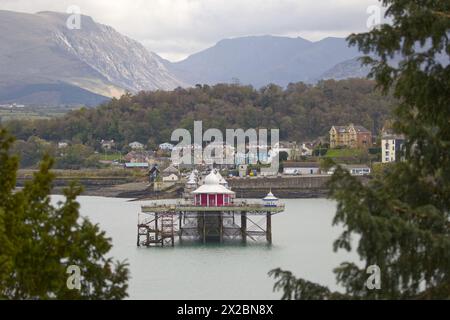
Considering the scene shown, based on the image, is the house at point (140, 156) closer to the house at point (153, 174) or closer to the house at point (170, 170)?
the house at point (153, 174)

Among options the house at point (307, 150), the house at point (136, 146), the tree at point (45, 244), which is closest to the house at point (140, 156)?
the house at point (136, 146)

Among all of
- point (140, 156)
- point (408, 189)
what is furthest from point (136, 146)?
→ point (408, 189)

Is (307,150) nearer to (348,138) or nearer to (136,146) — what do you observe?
(348,138)

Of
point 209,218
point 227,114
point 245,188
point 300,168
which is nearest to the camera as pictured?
point 209,218

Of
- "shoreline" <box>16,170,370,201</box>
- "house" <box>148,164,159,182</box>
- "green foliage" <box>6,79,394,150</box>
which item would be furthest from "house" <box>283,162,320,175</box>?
"green foliage" <box>6,79,394,150</box>

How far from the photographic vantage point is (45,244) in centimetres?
1022

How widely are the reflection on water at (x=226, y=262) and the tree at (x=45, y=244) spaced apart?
Result: 34.9 ft

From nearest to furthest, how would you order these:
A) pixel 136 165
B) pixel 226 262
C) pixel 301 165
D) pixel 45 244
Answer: pixel 45 244 → pixel 226 262 → pixel 301 165 → pixel 136 165

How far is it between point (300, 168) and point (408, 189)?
66.9 m

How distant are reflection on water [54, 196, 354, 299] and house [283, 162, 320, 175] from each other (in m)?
31.8

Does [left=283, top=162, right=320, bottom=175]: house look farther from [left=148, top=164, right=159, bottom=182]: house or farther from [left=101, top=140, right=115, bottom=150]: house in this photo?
[left=101, top=140, right=115, bottom=150]: house

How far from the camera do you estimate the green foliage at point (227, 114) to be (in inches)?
3814

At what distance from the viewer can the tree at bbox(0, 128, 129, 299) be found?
1012 cm

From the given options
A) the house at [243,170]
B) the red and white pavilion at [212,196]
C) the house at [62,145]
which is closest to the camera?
the red and white pavilion at [212,196]
